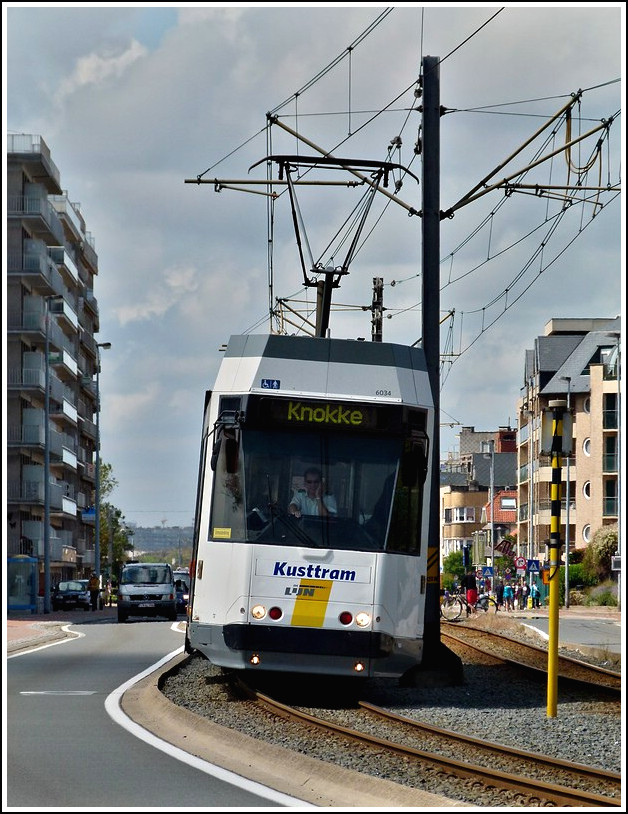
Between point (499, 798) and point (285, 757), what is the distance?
82.4 inches

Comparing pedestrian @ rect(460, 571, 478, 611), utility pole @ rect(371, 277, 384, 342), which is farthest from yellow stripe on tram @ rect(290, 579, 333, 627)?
pedestrian @ rect(460, 571, 478, 611)

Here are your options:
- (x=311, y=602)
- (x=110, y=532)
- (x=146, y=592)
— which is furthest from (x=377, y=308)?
(x=110, y=532)

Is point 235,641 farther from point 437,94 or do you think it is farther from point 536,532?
point 536,532

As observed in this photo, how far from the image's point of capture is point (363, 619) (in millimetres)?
16219

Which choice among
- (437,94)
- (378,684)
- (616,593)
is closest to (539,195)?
(437,94)

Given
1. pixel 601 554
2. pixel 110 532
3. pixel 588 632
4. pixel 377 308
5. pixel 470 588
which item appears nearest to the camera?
pixel 377 308

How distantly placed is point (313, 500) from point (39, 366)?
7291cm

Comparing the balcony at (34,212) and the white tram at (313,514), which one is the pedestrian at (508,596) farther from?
the white tram at (313,514)

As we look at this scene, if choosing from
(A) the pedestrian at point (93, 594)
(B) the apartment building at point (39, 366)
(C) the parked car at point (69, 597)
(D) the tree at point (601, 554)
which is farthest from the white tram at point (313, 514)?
(D) the tree at point (601, 554)

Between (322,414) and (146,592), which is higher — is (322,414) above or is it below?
above

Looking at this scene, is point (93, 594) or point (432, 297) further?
point (93, 594)

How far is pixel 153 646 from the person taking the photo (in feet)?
104

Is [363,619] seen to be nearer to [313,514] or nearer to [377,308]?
[313,514]

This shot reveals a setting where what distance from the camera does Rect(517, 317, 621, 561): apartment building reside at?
309ft
